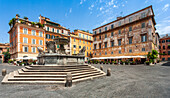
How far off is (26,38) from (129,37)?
3236 centimetres

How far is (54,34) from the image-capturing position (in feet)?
116

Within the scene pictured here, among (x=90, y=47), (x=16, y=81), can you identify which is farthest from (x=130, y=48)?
(x=16, y=81)

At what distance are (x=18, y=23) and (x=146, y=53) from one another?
121 feet

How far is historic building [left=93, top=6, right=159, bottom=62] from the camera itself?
24281 millimetres

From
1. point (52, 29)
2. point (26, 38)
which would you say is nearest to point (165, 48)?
point (52, 29)

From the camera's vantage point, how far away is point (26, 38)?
27.4 m

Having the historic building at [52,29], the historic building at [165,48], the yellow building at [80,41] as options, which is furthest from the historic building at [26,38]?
the historic building at [165,48]

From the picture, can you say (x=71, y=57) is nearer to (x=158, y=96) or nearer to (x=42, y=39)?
(x=158, y=96)

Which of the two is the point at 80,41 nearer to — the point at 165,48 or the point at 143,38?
the point at 143,38

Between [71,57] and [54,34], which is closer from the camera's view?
[71,57]

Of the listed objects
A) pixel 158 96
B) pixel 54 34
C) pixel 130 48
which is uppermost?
pixel 54 34

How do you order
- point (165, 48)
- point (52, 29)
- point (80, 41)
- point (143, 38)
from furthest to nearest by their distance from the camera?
point (165, 48) → point (80, 41) → point (52, 29) → point (143, 38)

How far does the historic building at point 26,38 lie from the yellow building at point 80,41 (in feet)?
38.8

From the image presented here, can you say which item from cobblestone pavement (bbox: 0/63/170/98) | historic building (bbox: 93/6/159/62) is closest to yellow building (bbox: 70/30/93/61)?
historic building (bbox: 93/6/159/62)
